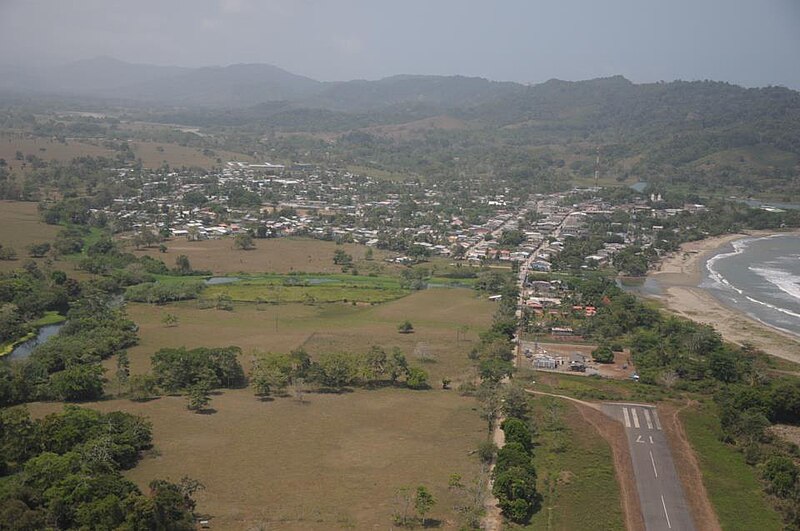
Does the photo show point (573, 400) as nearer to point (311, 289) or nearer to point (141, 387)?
point (141, 387)

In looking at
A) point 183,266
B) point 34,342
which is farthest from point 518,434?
point 183,266

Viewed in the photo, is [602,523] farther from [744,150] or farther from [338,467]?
[744,150]

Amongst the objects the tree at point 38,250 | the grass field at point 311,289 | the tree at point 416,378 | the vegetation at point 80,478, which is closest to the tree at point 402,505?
the vegetation at point 80,478

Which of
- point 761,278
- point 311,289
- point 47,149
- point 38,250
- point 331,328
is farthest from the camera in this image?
point 47,149

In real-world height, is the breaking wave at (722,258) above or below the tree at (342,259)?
above

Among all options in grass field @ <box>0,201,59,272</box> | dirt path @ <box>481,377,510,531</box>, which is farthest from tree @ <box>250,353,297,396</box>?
grass field @ <box>0,201,59,272</box>

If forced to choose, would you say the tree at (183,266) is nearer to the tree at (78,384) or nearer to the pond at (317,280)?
the pond at (317,280)

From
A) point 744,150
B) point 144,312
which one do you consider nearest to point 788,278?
point 144,312
